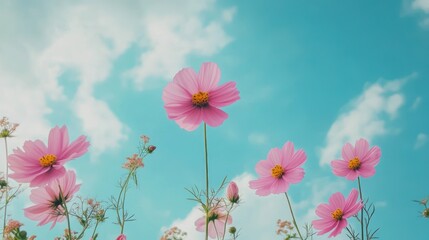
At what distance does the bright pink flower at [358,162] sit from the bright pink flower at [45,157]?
3.75 feet

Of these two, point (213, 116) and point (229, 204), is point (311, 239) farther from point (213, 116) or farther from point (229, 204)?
point (213, 116)

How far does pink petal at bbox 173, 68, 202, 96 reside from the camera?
47.4 inches

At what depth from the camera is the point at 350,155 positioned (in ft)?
6.36

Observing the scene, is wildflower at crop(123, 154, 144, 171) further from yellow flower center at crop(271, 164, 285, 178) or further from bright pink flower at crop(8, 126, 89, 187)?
bright pink flower at crop(8, 126, 89, 187)

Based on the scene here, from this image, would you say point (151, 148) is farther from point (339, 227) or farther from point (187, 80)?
point (187, 80)

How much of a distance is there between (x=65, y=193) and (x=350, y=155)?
3.83 feet

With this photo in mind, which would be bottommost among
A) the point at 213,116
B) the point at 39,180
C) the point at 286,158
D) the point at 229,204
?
the point at 39,180

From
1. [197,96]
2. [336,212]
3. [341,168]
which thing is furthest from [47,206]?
[341,168]

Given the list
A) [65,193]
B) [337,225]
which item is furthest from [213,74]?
[337,225]

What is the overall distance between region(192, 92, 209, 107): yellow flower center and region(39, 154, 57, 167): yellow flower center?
0.36 m

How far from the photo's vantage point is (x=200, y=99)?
3.99 feet

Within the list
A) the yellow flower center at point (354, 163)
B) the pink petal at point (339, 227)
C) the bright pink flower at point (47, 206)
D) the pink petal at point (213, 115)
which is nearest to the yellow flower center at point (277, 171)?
the pink petal at point (339, 227)

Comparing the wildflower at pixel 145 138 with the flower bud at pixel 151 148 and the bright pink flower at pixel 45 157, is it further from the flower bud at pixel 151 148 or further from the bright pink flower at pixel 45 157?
the bright pink flower at pixel 45 157

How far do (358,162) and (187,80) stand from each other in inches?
38.6
